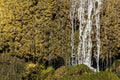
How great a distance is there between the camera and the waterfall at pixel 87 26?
14.8 m

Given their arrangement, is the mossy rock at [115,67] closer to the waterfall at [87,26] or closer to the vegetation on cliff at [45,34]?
the vegetation on cliff at [45,34]

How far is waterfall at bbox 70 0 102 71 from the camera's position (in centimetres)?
1484

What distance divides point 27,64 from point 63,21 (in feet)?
8.01

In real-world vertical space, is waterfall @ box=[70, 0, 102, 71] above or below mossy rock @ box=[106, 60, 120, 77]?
above

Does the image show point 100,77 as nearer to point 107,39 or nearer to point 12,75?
point 12,75

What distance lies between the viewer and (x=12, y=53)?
15.2 metres

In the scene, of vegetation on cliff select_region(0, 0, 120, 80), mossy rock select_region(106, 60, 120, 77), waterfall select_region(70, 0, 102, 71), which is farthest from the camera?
waterfall select_region(70, 0, 102, 71)

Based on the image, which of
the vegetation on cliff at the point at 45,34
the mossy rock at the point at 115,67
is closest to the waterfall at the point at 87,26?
the vegetation on cliff at the point at 45,34

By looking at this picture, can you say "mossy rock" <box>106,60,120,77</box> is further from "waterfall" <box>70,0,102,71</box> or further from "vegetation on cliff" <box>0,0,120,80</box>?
"waterfall" <box>70,0,102,71</box>

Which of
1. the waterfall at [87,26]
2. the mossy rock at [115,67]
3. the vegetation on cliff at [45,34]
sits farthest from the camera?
the waterfall at [87,26]


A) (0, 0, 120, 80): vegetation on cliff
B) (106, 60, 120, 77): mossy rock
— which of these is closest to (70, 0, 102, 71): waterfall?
(0, 0, 120, 80): vegetation on cliff

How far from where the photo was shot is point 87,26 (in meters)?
15.0

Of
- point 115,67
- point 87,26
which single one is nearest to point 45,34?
point 87,26

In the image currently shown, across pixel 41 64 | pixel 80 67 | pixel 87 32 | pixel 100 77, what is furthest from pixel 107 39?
pixel 100 77
